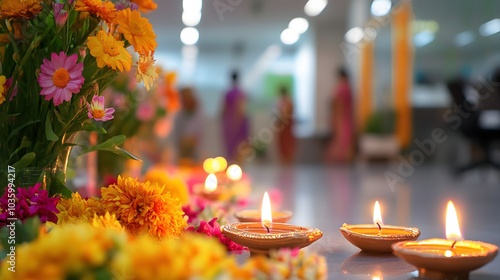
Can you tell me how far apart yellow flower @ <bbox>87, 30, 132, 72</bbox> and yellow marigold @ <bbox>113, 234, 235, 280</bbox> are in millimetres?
368

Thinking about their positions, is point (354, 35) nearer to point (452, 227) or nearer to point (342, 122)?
point (342, 122)

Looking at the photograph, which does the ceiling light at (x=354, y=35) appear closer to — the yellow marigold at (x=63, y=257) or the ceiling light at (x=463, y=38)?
the ceiling light at (x=463, y=38)

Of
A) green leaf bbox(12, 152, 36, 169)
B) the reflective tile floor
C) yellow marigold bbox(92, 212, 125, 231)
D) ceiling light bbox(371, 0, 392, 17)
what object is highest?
ceiling light bbox(371, 0, 392, 17)

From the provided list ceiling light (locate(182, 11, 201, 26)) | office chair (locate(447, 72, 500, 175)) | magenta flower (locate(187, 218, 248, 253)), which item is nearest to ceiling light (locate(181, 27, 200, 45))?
ceiling light (locate(182, 11, 201, 26))

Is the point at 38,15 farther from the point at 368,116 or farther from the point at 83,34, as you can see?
the point at 368,116

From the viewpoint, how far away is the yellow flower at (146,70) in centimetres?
84

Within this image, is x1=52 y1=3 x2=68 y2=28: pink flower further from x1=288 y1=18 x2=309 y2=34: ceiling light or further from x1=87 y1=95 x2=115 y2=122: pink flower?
x1=288 y1=18 x2=309 y2=34: ceiling light

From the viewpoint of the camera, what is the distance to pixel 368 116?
32.0 feet

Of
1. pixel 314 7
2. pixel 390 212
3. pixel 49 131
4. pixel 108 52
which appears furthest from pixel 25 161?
pixel 314 7

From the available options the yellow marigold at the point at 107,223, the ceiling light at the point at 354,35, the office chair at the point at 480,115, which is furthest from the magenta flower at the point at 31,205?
the ceiling light at the point at 354,35

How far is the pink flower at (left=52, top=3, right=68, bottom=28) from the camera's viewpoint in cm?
79

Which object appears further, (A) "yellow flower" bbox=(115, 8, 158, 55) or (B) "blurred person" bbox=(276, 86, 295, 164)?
(B) "blurred person" bbox=(276, 86, 295, 164)

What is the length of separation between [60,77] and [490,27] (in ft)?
28.0

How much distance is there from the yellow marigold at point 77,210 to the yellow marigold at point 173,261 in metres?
0.26
